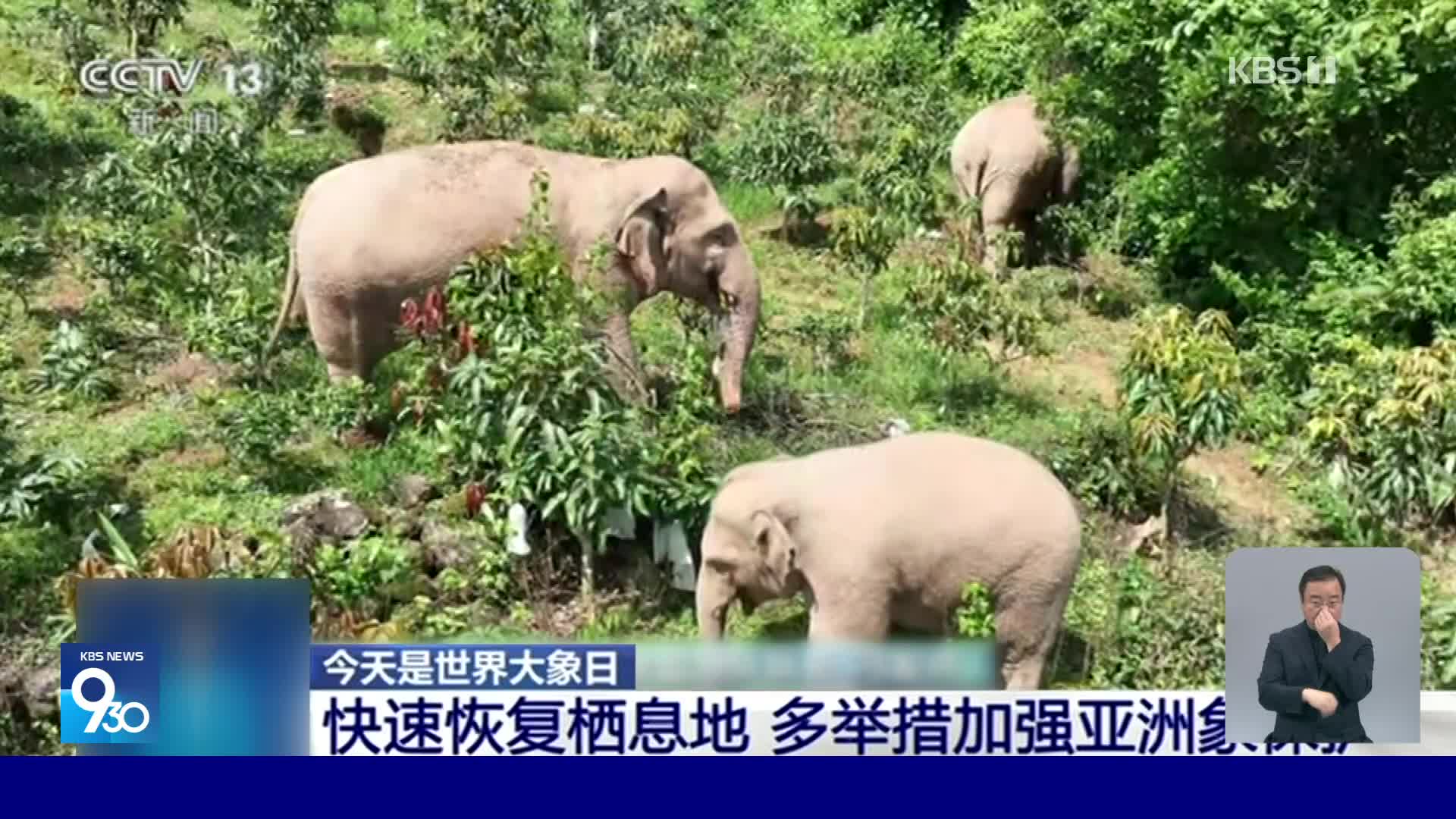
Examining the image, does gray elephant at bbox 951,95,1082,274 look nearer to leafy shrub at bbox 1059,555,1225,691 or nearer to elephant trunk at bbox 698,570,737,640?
leafy shrub at bbox 1059,555,1225,691

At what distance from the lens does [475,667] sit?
19.6ft

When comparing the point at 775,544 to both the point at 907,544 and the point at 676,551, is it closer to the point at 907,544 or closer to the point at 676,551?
the point at 907,544

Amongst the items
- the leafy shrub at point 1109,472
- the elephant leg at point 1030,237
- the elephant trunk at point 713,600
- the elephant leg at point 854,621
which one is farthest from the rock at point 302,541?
the elephant leg at point 1030,237

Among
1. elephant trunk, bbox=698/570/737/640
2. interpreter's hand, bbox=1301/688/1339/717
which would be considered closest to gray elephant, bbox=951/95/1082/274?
elephant trunk, bbox=698/570/737/640

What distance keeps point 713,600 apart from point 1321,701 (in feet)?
7.28

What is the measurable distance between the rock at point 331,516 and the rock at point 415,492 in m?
0.35

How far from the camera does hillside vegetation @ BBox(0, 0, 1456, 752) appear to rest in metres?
7.25

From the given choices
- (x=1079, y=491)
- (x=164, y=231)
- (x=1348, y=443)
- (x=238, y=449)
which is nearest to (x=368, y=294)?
(x=238, y=449)

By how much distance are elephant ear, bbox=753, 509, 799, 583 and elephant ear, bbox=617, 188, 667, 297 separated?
2673 millimetres

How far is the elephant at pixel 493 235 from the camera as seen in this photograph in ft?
28.9

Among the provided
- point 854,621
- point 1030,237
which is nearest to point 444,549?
point 854,621

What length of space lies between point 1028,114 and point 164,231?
19.6 ft

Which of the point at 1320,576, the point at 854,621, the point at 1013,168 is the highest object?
the point at 1013,168

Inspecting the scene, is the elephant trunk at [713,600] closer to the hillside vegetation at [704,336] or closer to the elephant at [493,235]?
the hillside vegetation at [704,336]
